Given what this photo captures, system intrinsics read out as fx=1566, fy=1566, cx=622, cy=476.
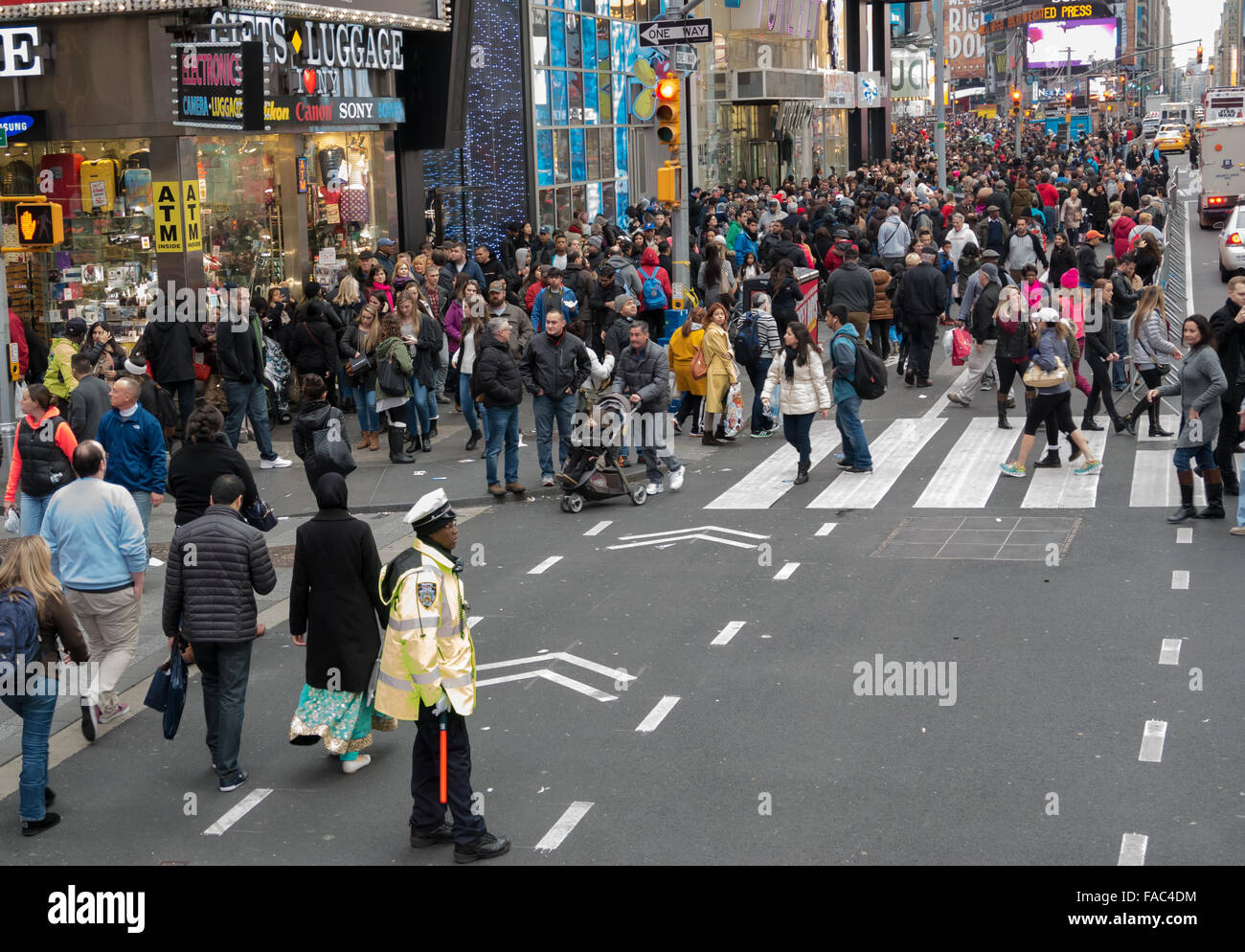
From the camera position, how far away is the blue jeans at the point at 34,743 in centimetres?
797

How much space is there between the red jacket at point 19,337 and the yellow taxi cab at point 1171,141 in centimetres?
6955

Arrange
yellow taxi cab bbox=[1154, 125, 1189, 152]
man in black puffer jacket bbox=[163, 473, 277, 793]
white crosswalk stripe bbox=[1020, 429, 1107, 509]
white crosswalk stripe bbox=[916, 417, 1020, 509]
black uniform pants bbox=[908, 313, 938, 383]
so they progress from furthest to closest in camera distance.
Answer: yellow taxi cab bbox=[1154, 125, 1189, 152] → black uniform pants bbox=[908, 313, 938, 383] → white crosswalk stripe bbox=[916, 417, 1020, 509] → white crosswalk stripe bbox=[1020, 429, 1107, 509] → man in black puffer jacket bbox=[163, 473, 277, 793]

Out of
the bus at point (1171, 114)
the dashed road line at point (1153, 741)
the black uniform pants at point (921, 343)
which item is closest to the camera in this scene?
the dashed road line at point (1153, 741)

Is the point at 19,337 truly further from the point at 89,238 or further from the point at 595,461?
the point at 595,461

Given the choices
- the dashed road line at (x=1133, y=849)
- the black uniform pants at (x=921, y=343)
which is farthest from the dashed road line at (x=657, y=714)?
the black uniform pants at (x=921, y=343)

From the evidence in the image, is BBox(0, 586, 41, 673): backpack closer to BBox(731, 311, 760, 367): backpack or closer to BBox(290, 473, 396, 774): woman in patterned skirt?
BBox(290, 473, 396, 774): woman in patterned skirt

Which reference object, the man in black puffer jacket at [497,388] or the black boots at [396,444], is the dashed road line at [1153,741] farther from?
the black boots at [396,444]

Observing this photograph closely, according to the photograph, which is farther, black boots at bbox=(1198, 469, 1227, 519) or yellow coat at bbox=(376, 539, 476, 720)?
black boots at bbox=(1198, 469, 1227, 519)

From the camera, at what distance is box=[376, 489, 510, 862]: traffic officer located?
7.39 metres

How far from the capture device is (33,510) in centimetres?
1198

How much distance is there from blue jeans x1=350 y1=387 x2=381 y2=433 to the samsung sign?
5456 millimetres

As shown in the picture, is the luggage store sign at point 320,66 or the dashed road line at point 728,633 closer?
the dashed road line at point 728,633

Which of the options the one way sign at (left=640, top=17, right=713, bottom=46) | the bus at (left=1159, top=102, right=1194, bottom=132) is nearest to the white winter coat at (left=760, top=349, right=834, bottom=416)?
the one way sign at (left=640, top=17, right=713, bottom=46)

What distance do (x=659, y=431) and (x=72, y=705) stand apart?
23.2ft
